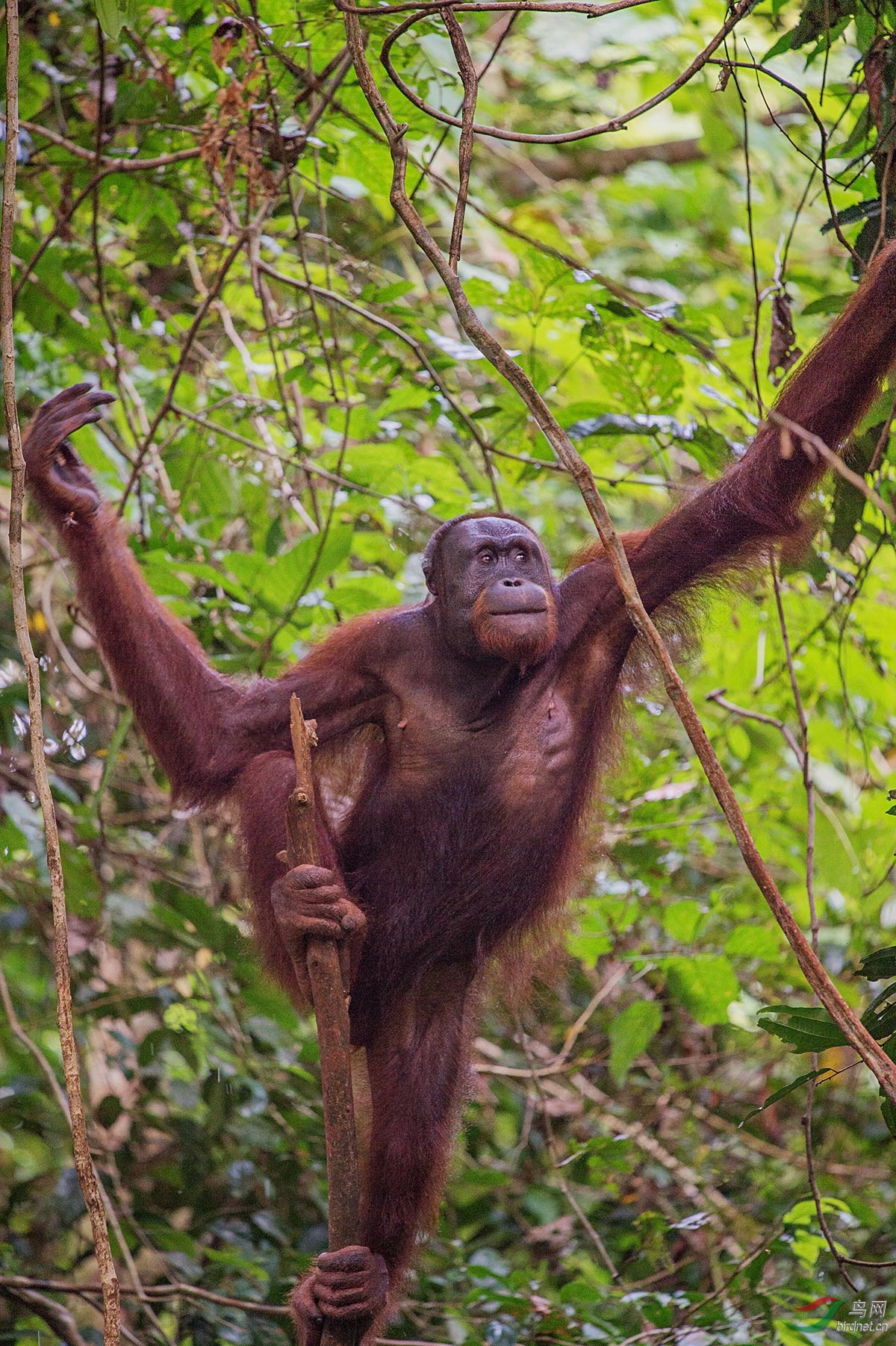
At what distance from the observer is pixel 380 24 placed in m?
3.31

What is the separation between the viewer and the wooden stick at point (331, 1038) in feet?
7.72

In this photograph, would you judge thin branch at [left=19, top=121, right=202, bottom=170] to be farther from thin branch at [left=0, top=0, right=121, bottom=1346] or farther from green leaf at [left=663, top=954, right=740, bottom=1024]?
green leaf at [left=663, top=954, right=740, bottom=1024]

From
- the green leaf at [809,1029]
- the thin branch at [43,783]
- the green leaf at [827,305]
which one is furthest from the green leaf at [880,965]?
the green leaf at [827,305]

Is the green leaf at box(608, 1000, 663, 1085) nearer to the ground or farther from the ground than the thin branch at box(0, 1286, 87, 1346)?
farther from the ground

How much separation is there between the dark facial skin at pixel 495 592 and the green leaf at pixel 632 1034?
1.30m

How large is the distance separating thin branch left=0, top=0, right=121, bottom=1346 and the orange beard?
1.08 metres

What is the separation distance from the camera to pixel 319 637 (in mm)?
4820

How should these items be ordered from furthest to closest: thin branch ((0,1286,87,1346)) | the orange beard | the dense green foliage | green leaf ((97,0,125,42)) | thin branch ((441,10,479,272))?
the dense green foliage
thin branch ((0,1286,87,1346))
the orange beard
green leaf ((97,0,125,42))
thin branch ((441,10,479,272))

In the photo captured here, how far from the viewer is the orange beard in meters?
3.05

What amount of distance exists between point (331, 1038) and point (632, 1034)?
1.80m

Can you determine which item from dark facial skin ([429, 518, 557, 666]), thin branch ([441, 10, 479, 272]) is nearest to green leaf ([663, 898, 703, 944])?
dark facial skin ([429, 518, 557, 666])

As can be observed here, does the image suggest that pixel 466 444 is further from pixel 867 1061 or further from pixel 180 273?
pixel 867 1061

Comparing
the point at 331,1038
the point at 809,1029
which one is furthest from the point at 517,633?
the point at 809,1029

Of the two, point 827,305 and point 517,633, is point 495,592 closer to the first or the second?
point 517,633
